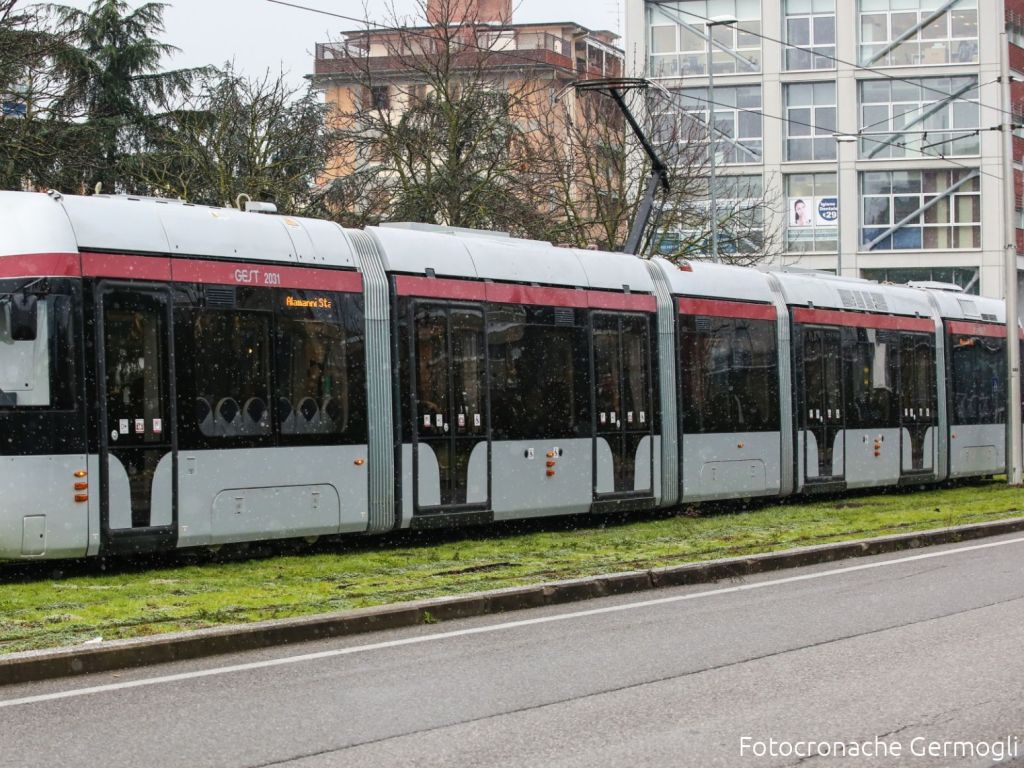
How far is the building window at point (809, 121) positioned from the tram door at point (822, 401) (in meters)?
38.2

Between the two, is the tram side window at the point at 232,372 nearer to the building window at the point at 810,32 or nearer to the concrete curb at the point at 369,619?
the concrete curb at the point at 369,619

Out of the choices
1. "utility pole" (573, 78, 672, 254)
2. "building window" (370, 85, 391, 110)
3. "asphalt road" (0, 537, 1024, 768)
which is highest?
"building window" (370, 85, 391, 110)

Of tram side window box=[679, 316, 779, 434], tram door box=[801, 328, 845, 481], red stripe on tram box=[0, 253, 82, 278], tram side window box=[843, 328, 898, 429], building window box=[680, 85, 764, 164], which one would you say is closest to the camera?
red stripe on tram box=[0, 253, 82, 278]

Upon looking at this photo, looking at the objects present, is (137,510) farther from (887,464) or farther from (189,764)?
(887,464)

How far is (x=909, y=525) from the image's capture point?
18.3 meters

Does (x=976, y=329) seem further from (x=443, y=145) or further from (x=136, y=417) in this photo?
(x=136, y=417)

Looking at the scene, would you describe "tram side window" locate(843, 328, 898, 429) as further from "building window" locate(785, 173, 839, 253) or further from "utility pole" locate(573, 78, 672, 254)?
"building window" locate(785, 173, 839, 253)

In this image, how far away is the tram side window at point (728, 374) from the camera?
2019 cm

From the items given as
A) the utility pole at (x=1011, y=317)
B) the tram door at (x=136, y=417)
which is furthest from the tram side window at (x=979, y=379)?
the tram door at (x=136, y=417)

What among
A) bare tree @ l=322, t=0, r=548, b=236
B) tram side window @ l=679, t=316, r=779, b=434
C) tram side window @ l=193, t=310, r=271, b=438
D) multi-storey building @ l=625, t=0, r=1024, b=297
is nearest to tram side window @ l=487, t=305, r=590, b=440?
tram side window @ l=679, t=316, r=779, b=434

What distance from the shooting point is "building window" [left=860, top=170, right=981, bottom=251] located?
59.4 m

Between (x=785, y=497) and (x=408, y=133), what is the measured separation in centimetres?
1212

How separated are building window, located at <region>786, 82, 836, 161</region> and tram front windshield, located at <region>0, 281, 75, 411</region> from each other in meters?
49.7

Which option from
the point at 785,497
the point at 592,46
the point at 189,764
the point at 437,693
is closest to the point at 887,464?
the point at 785,497
